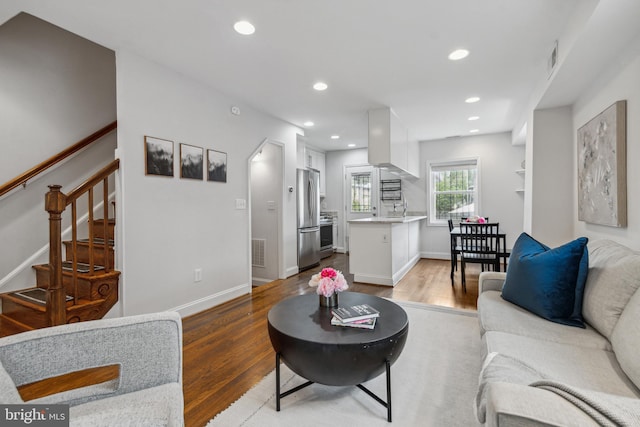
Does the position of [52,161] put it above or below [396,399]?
above

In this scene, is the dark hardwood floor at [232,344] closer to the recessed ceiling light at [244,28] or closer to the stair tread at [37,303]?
the stair tread at [37,303]

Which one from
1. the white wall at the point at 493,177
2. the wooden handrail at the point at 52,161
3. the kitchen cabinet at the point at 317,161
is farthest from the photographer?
the kitchen cabinet at the point at 317,161

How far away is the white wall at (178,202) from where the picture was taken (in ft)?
8.68

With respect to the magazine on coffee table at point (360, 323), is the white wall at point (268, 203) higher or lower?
higher

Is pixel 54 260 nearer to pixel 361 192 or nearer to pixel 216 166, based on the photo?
pixel 216 166

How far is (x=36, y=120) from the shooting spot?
9.52 ft

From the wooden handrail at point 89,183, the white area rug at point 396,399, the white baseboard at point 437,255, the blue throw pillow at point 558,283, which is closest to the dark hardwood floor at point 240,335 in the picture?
the white area rug at point 396,399

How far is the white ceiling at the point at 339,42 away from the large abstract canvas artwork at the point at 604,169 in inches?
30.0

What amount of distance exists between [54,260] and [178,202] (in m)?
1.18

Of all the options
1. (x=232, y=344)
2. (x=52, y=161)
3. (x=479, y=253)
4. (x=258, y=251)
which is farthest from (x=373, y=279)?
(x=52, y=161)

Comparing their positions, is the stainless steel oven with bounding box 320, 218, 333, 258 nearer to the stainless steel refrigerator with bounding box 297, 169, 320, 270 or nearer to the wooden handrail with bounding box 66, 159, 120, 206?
the stainless steel refrigerator with bounding box 297, 169, 320, 270

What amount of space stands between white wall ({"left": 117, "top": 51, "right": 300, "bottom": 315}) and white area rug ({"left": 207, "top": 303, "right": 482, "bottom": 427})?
1564 mm

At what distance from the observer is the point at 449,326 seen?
276cm

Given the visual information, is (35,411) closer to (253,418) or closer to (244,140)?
(253,418)
